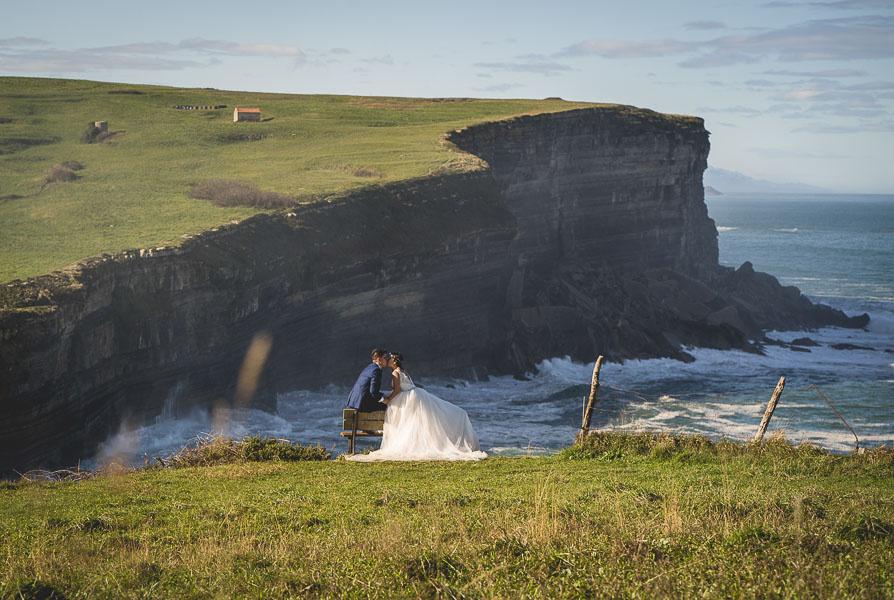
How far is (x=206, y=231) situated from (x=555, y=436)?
46.7 feet

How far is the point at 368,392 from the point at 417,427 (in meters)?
1.02

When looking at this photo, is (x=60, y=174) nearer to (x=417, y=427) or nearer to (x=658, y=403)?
(x=658, y=403)

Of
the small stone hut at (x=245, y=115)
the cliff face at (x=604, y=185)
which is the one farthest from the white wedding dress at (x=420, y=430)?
the small stone hut at (x=245, y=115)

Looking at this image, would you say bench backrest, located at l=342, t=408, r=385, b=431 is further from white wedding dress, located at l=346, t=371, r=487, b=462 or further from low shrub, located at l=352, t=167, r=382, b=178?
low shrub, located at l=352, t=167, r=382, b=178

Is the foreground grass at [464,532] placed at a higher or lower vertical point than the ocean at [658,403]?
higher

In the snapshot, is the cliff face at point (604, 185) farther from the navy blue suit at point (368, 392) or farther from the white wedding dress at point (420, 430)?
the navy blue suit at point (368, 392)

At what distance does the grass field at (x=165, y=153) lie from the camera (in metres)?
40.2

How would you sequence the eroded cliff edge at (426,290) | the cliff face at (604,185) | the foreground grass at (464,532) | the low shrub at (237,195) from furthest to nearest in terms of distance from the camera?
the cliff face at (604,185) < the low shrub at (237,195) < the eroded cliff edge at (426,290) < the foreground grass at (464,532)

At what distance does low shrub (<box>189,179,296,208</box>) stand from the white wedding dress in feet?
89.8

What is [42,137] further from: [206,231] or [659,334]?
[659,334]

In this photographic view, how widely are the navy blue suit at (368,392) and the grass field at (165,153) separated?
54.1 feet

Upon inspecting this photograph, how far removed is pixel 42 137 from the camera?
62406mm

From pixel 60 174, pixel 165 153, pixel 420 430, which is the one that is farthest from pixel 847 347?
pixel 420 430

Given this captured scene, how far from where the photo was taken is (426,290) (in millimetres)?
50469
